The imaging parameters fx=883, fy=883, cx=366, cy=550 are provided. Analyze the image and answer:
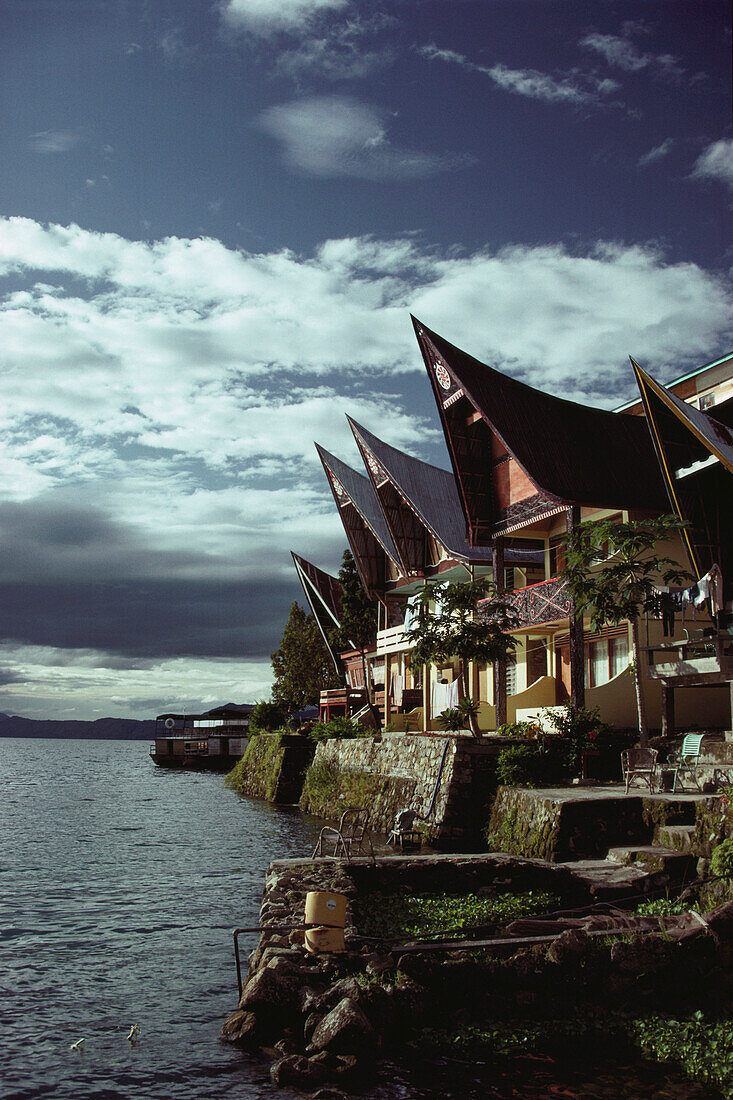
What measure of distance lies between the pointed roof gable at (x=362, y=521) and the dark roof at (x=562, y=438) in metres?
14.0

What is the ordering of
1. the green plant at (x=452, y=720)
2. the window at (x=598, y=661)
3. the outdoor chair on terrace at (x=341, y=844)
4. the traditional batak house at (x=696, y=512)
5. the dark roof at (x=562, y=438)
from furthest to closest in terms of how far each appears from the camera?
1. the window at (x=598, y=661)
2. the green plant at (x=452, y=720)
3. the dark roof at (x=562, y=438)
4. the traditional batak house at (x=696, y=512)
5. the outdoor chair on terrace at (x=341, y=844)

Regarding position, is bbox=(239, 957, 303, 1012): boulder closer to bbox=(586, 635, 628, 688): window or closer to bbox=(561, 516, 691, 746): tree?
bbox=(561, 516, 691, 746): tree

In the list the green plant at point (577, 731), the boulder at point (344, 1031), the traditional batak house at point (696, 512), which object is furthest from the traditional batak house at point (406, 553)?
the boulder at point (344, 1031)

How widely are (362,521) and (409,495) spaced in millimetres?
8579

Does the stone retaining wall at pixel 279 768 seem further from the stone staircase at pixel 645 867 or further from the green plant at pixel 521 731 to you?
the stone staircase at pixel 645 867

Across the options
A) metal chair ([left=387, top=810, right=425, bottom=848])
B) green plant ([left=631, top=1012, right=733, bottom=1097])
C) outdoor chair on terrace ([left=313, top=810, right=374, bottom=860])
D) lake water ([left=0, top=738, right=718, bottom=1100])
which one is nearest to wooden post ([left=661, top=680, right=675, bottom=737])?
metal chair ([left=387, top=810, right=425, bottom=848])

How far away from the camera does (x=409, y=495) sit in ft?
112

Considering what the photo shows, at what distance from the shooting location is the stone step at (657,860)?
12.1 metres

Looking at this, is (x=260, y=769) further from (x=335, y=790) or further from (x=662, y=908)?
(x=662, y=908)

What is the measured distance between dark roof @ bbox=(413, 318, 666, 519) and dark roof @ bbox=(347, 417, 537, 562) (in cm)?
650

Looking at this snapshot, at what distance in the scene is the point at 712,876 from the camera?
446 inches

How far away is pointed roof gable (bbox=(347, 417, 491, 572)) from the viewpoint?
34438 millimetres

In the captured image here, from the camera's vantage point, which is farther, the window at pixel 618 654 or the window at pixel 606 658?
the window at pixel 606 658

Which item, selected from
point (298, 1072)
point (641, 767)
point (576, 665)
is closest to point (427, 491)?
point (576, 665)
